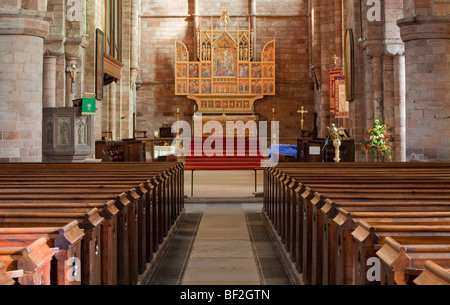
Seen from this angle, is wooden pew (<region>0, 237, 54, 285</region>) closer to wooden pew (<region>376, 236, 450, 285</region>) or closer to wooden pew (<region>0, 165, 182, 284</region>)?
wooden pew (<region>376, 236, 450, 285</region>)

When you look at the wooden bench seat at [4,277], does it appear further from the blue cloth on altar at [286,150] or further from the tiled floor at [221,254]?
the blue cloth on altar at [286,150]

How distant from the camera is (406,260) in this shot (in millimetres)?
1980

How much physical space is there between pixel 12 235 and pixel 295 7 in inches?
872

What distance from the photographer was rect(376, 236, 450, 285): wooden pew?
77.9 inches

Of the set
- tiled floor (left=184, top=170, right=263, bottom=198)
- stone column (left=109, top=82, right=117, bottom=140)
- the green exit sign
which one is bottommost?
tiled floor (left=184, top=170, right=263, bottom=198)

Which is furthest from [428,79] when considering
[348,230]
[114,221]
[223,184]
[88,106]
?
[114,221]

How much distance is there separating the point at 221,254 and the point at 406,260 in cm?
384

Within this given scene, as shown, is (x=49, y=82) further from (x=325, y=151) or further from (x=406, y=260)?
(x=406, y=260)

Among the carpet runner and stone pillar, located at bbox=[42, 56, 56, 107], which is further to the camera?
the carpet runner

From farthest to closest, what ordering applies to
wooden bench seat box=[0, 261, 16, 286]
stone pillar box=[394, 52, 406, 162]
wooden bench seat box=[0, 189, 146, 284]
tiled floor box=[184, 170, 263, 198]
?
stone pillar box=[394, 52, 406, 162] < tiled floor box=[184, 170, 263, 198] < wooden bench seat box=[0, 189, 146, 284] < wooden bench seat box=[0, 261, 16, 286]

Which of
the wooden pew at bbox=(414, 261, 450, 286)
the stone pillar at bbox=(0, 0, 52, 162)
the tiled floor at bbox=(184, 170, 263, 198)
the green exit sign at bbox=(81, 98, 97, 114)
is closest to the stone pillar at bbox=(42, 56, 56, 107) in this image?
the green exit sign at bbox=(81, 98, 97, 114)

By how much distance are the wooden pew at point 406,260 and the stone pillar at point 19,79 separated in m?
8.02

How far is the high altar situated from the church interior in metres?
0.08

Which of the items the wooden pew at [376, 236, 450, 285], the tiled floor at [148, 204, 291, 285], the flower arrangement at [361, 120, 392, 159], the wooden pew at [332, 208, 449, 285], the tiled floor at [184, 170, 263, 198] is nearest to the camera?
the wooden pew at [376, 236, 450, 285]
